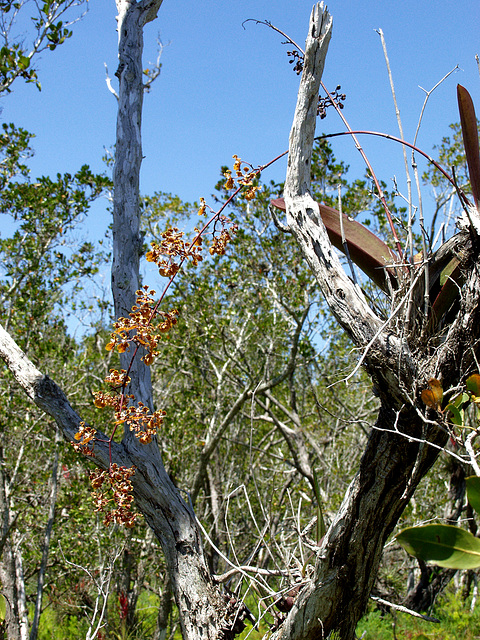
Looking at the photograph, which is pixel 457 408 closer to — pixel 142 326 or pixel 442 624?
pixel 142 326

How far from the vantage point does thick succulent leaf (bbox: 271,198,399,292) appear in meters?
1.57

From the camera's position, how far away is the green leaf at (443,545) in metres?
0.88

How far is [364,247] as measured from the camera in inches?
62.6

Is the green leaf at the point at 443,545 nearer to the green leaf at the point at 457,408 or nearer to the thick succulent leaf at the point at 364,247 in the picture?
the green leaf at the point at 457,408

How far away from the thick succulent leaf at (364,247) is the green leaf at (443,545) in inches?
32.7

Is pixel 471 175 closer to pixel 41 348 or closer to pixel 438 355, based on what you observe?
pixel 438 355

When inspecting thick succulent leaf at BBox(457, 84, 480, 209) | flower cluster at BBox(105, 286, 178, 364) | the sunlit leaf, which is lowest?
the sunlit leaf

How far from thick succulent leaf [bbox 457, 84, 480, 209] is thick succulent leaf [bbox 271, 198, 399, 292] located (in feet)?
1.02

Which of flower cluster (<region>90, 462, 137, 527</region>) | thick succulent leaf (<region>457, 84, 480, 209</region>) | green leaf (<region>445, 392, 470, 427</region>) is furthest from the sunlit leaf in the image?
flower cluster (<region>90, 462, 137, 527</region>)

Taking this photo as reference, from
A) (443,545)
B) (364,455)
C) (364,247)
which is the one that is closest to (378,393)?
(364,455)

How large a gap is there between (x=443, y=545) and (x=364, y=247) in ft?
3.15

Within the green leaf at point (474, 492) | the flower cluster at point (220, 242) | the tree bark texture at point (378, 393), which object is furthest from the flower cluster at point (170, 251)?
the green leaf at point (474, 492)

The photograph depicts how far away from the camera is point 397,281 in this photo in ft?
5.03

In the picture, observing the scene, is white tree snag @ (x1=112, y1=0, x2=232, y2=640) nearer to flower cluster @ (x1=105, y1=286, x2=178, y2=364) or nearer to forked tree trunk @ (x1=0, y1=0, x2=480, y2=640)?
forked tree trunk @ (x1=0, y1=0, x2=480, y2=640)
